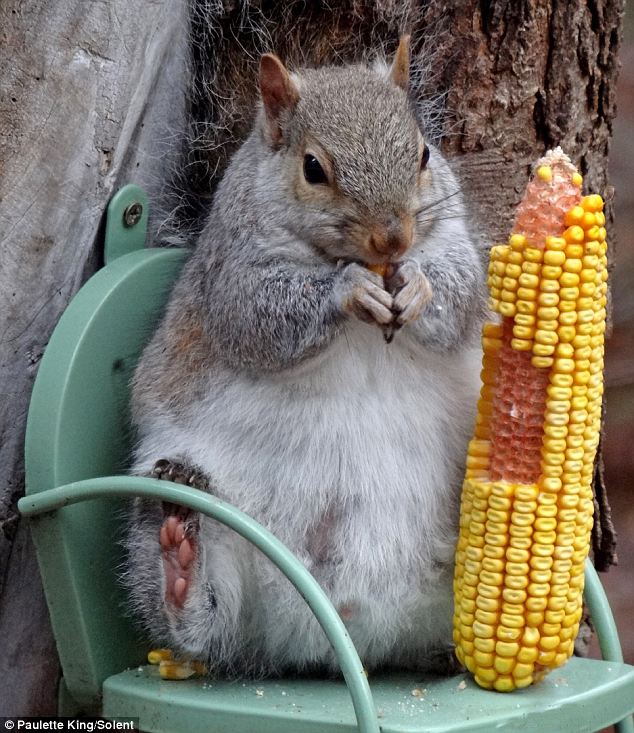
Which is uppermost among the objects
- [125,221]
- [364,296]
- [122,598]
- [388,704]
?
[125,221]

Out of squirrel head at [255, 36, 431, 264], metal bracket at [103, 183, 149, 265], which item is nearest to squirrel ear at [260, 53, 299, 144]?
squirrel head at [255, 36, 431, 264]

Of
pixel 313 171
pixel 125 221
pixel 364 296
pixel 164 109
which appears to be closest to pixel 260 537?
pixel 364 296

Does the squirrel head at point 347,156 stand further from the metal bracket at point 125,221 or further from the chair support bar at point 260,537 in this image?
the chair support bar at point 260,537

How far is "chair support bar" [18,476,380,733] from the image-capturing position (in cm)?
126

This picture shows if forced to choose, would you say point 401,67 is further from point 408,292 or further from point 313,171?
point 408,292

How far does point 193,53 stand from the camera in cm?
176

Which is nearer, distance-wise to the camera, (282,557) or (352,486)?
(282,557)

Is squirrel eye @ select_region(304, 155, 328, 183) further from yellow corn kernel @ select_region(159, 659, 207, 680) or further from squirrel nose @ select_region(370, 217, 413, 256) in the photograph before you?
yellow corn kernel @ select_region(159, 659, 207, 680)

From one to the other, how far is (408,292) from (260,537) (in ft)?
1.07

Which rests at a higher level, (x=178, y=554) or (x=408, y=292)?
(x=408, y=292)

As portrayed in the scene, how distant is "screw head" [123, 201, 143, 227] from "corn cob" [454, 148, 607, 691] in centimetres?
56

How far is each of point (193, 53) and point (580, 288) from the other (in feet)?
2.38

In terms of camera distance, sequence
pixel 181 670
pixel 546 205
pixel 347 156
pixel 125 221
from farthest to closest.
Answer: pixel 125 221
pixel 181 670
pixel 347 156
pixel 546 205

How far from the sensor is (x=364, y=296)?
54.6 inches
